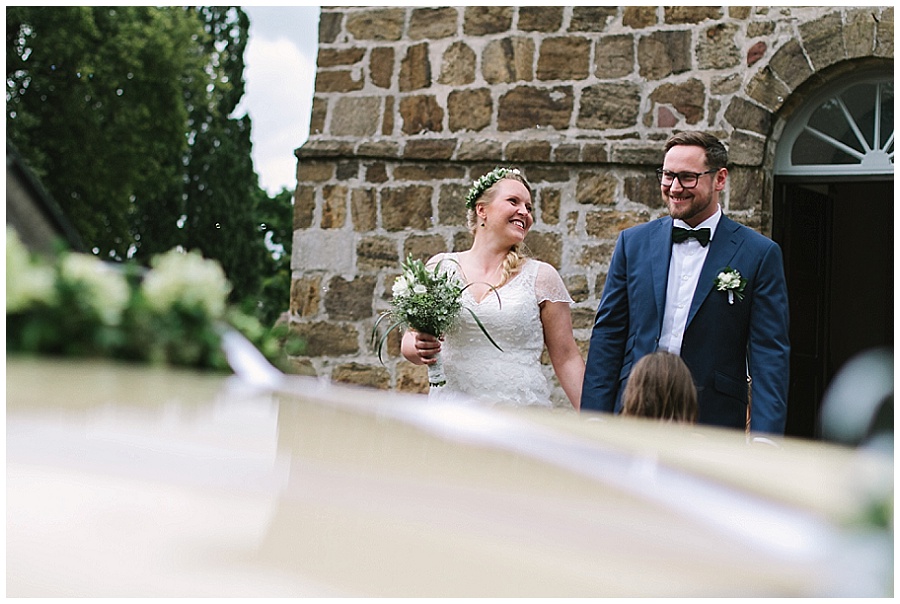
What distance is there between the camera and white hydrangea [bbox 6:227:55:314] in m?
1.45

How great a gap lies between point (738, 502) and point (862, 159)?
559 centimetres

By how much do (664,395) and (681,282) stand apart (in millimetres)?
669

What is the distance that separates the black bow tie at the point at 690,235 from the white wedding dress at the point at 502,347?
616 mm

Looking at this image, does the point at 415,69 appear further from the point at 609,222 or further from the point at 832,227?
the point at 832,227

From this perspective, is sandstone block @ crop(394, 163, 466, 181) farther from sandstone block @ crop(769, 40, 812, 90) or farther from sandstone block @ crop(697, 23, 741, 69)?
sandstone block @ crop(769, 40, 812, 90)

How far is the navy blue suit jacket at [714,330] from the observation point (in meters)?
3.51

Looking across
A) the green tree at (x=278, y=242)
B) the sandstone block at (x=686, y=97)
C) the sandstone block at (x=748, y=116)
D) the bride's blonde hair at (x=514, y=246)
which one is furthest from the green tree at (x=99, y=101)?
the bride's blonde hair at (x=514, y=246)

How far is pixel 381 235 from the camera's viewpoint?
6.80 m

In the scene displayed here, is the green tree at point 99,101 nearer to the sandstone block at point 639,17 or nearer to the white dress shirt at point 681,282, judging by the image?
the sandstone block at point 639,17

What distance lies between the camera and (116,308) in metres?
1.51

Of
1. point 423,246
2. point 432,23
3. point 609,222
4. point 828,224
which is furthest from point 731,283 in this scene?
point 828,224

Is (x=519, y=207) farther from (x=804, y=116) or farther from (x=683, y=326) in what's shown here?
(x=804, y=116)

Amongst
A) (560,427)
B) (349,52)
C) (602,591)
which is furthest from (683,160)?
(349,52)

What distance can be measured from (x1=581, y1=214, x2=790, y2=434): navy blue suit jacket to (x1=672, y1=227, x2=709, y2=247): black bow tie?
0.08 ft
